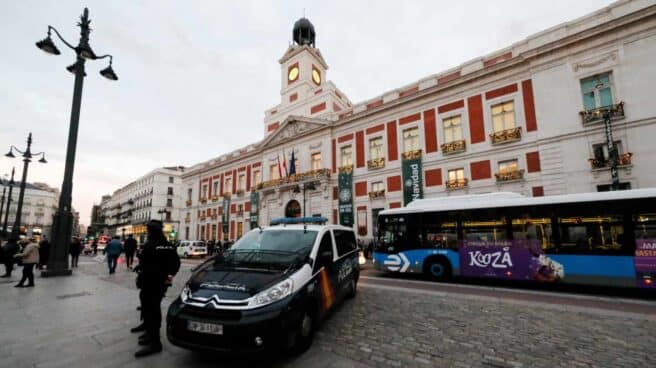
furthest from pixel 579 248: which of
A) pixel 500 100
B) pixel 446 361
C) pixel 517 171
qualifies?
pixel 500 100

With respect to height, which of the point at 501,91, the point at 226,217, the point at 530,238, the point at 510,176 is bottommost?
the point at 530,238

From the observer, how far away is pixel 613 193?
818 cm

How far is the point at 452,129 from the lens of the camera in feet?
64.7

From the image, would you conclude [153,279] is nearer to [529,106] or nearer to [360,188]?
[360,188]

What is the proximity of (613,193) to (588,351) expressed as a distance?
671cm

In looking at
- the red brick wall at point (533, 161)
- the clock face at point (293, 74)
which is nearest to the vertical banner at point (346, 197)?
the red brick wall at point (533, 161)

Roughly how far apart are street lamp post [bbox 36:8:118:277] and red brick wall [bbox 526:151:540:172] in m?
21.1

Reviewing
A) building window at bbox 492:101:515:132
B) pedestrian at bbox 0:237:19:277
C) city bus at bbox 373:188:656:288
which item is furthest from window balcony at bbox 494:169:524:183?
pedestrian at bbox 0:237:19:277

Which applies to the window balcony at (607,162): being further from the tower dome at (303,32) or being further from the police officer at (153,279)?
the tower dome at (303,32)

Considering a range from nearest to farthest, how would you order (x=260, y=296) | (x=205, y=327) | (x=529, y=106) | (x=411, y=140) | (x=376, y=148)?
(x=205, y=327)
(x=260, y=296)
(x=529, y=106)
(x=411, y=140)
(x=376, y=148)

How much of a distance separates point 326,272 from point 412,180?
16726 mm

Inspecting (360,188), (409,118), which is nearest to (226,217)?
(360,188)

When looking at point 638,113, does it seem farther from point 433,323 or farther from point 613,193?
point 433,323

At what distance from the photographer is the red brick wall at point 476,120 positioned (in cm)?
1836
